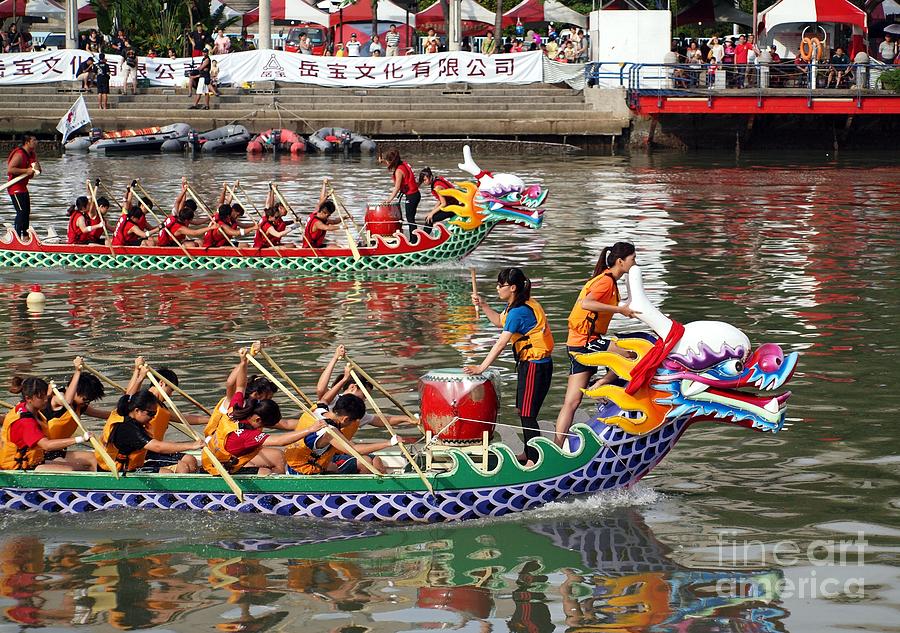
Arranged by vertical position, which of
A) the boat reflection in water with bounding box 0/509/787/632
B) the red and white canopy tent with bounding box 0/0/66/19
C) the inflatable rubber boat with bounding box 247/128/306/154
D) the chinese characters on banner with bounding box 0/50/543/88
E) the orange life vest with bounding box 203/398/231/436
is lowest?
the boat reflection in water with bounding box 0/509/787/632

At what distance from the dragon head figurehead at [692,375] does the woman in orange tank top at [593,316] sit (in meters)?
0.58

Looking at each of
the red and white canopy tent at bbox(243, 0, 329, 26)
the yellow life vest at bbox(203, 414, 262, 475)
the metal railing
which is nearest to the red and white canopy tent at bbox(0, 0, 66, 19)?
the red and white canopy tent at bbox(243, 0, 329, 26)

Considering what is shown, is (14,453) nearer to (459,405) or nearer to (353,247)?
(459,405)

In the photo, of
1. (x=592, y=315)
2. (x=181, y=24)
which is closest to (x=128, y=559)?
(x=592, y=315)

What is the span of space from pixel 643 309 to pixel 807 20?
36.3m

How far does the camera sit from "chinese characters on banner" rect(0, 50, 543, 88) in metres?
45.6

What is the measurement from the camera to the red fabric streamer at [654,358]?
1076cm

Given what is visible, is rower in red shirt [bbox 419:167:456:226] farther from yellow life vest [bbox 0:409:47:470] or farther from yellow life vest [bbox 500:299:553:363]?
yellow life vest [bbox 0:409:47:470]

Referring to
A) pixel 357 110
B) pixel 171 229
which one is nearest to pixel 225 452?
pixel 171 229

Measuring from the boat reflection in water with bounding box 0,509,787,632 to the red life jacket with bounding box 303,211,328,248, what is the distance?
448 inches

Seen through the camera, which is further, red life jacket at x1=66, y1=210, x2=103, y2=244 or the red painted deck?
the red painted deck

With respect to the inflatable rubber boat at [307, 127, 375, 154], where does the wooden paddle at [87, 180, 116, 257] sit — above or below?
below

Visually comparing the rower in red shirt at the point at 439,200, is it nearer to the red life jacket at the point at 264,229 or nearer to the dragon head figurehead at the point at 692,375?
the red life jacket at the point at 264,229

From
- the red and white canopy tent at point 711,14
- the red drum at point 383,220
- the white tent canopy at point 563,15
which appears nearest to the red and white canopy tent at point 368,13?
the white tent canopy at point 563,15
